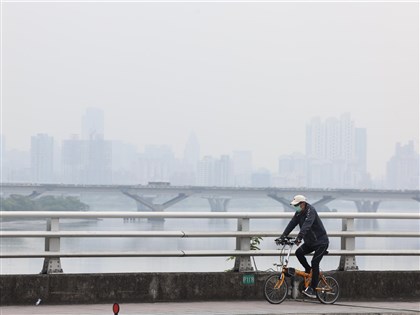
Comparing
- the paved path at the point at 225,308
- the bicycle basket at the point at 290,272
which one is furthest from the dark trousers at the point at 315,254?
the paved path at the point at 225,308

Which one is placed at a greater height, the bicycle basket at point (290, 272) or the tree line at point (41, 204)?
the bicycle basket at point (290, 272)

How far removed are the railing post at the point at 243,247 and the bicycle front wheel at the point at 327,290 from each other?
98cm

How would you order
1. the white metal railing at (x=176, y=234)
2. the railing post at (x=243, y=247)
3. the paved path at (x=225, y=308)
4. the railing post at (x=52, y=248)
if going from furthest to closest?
1. the railing post at (x=243, y=247)
2. the railing post at (x=52, y=248)
3. the white metal railing at (x=176, y=234)
4. the paved path at (x=225, y=308)

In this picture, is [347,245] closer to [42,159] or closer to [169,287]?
[169,287]

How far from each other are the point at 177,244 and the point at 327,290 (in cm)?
3671

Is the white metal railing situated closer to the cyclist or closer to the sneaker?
the cyclist

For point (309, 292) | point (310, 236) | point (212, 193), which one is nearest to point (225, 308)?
point (309, 292)

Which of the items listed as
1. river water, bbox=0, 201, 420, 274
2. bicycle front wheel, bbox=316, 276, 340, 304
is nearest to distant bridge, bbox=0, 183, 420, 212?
river water, bbox=0, 201, 420, 274

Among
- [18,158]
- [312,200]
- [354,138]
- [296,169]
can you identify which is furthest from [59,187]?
[354,138]

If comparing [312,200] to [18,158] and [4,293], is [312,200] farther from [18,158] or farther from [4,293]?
[4,293]

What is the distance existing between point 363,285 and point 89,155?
489ft

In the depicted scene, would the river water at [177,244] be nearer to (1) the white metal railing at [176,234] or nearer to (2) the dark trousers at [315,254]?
(1) the white metal railing at [176,234]

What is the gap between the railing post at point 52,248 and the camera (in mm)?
11281

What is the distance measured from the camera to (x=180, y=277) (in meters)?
11.6
